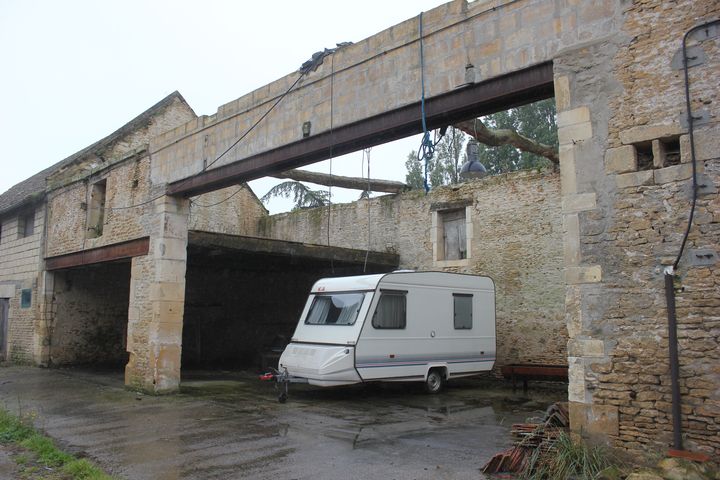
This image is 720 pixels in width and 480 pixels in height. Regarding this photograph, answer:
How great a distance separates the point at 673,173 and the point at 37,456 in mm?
6861

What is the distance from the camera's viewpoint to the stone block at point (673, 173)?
4709mm

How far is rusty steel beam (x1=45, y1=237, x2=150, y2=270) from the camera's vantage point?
37.7 feet

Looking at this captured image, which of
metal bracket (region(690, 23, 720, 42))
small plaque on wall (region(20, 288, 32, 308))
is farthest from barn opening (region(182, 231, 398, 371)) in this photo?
metal bracket (region(690, 23, 720, 42))

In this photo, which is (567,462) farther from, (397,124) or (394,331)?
(394,331)

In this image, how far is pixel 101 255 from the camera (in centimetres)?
1295

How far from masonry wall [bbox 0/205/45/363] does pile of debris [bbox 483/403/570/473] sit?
46.6ft

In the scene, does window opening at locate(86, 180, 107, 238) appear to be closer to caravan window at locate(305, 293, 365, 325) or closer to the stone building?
the stone building

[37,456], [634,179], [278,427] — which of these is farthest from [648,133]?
[37,456]

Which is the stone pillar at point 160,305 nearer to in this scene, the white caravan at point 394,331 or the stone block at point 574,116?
the white caravan at point 394,331

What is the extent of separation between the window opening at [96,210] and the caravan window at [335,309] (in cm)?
612

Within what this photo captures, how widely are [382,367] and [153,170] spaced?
592 cm

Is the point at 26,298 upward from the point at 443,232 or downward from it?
downward

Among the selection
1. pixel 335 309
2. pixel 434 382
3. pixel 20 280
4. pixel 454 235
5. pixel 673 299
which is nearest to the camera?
pixel 673 299

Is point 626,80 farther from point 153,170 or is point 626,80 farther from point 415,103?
point 153,170
